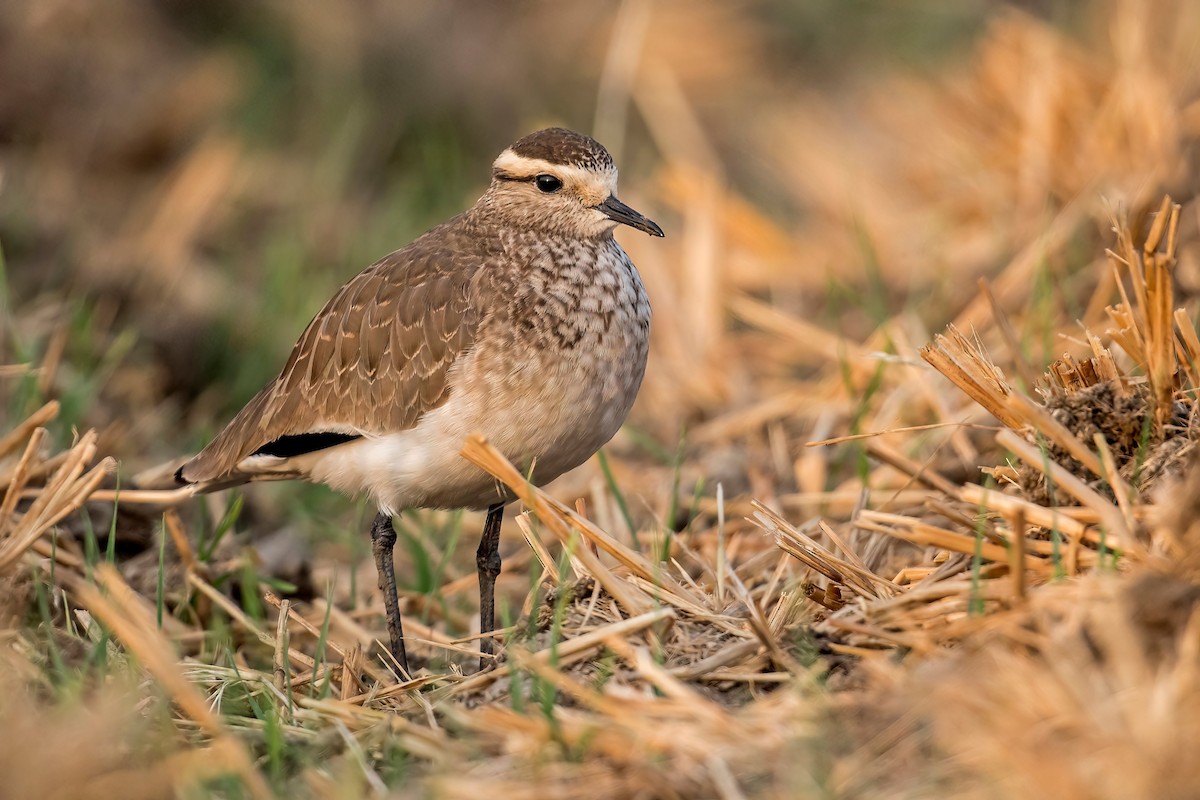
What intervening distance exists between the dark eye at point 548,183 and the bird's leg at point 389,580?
1.36 meters

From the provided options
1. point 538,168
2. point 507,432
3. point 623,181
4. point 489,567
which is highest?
point 538,168

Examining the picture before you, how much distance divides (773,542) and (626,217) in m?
1.30

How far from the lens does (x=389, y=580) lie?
5125mm

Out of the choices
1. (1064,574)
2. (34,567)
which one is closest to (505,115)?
(34,567)

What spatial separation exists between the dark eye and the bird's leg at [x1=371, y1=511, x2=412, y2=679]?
53.6 inches

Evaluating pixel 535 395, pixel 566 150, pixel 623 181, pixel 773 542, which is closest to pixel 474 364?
pixel 535 395

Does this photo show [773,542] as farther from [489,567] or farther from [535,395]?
[489,567]

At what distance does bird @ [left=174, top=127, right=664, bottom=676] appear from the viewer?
4.86m

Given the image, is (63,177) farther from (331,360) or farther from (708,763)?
(708,763)

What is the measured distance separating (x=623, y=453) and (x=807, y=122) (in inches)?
210

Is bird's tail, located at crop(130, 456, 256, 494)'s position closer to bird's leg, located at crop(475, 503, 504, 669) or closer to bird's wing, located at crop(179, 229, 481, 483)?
bird's wing, located at crop(179, 229, 481, 483)

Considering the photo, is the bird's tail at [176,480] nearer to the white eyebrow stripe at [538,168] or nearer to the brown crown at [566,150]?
the white eyebrow stripe at [538,168]

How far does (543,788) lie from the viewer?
3.16m

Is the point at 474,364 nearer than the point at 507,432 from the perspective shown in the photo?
No
